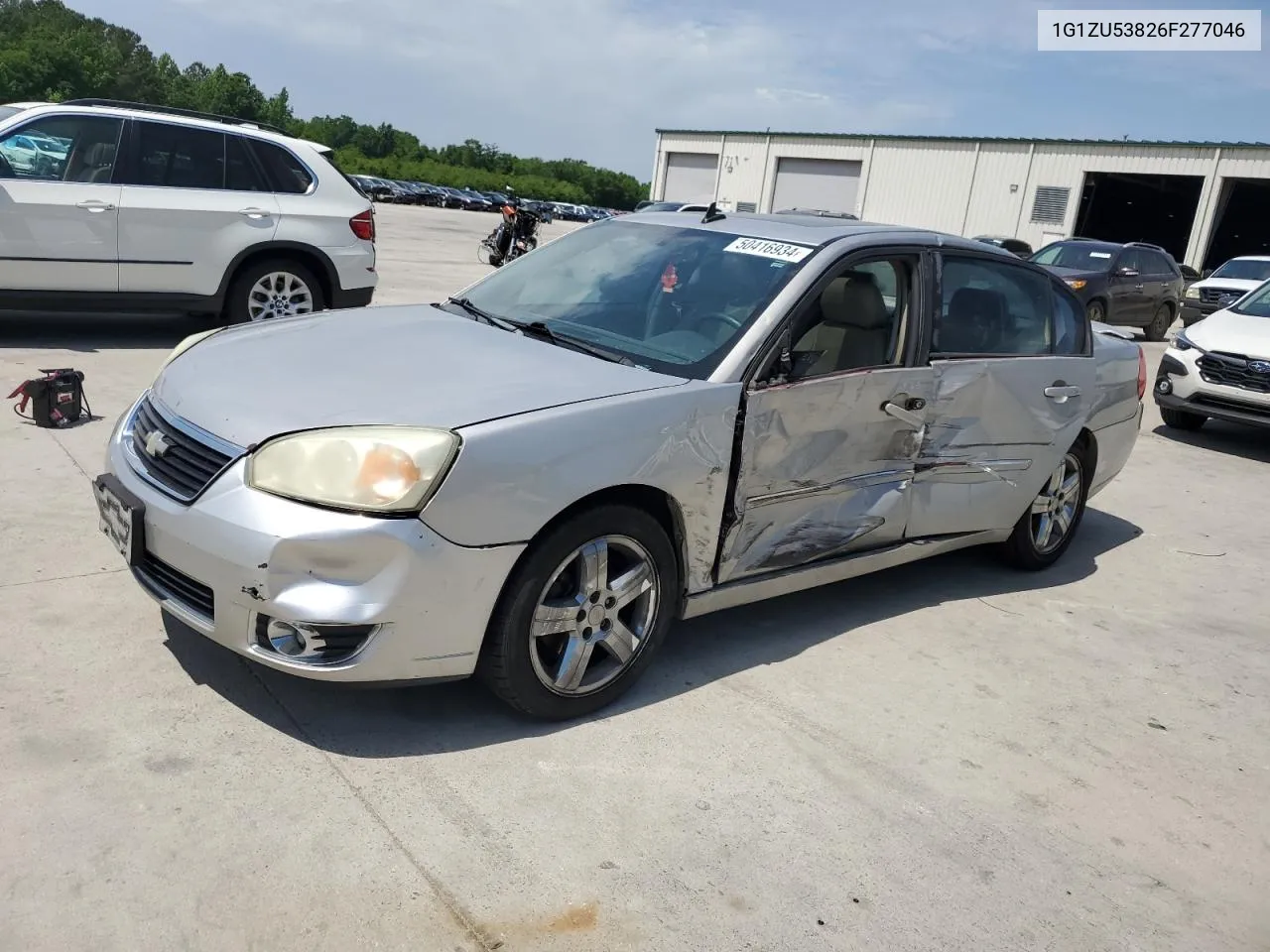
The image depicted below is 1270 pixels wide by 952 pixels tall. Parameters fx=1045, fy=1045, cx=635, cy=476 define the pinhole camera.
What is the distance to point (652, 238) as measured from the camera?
441 cm

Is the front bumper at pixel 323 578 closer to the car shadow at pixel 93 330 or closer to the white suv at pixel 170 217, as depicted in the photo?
the white suv at pixel 170 217

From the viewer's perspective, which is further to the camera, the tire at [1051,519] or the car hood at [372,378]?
the tire at [1051,519]

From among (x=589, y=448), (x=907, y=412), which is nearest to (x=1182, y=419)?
(x=907, y=412)

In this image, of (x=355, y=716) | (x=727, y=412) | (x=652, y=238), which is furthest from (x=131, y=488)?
(x=652, y=238)

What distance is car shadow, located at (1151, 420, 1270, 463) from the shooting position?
9.34 metres

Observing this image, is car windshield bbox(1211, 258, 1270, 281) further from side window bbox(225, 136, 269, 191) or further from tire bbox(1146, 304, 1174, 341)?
side window bbox(225, 136, 269, 191)

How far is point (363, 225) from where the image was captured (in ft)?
28.7

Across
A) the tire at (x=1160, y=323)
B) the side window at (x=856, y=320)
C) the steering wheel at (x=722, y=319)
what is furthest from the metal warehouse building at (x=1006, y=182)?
the steering wheel at (x=722, y=319)

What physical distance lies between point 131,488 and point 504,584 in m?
1.19

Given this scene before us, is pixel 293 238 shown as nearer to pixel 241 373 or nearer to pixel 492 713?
pixel 241 373

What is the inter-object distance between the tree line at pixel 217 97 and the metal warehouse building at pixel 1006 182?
182ft

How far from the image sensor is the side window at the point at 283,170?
8.32 meters

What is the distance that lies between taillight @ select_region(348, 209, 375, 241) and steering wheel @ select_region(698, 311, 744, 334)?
18.5 ft

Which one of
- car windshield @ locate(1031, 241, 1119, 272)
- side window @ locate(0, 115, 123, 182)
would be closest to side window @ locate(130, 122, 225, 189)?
side window @ locate(0, 115, 123, 182)
